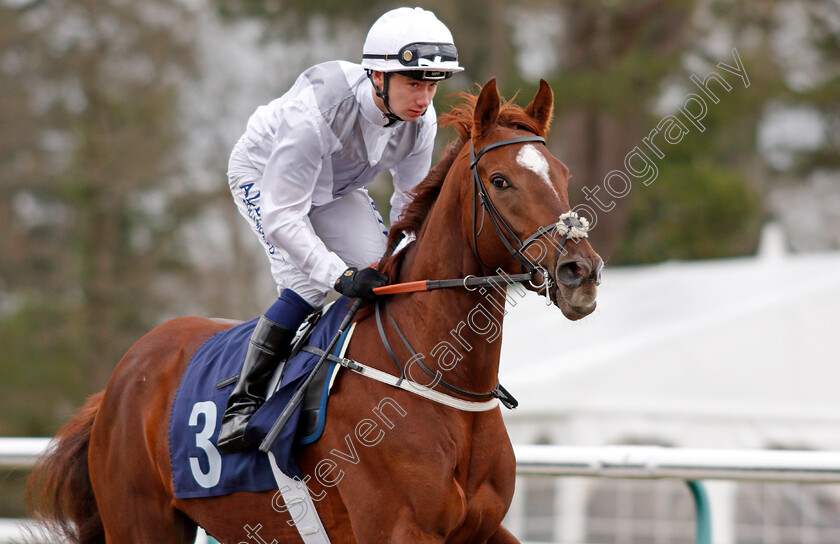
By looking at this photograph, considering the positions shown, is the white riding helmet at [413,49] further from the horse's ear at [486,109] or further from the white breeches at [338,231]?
the white breeches at [338,231]

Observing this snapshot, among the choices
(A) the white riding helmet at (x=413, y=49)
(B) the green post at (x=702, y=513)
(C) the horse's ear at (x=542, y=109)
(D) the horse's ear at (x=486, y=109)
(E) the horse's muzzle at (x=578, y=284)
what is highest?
(A) the white riding helmet at (x=413, y=49)

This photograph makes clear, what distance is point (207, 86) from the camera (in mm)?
18531

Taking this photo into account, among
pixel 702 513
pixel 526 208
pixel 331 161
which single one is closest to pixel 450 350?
pixel 526 208

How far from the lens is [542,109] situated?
10.7 ft

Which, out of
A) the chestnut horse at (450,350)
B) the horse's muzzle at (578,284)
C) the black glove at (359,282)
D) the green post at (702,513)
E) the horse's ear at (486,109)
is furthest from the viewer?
the green post at (702,513)

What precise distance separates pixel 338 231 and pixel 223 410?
0.77 m

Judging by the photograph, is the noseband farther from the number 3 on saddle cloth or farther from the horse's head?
the number 3 on saddle cloth

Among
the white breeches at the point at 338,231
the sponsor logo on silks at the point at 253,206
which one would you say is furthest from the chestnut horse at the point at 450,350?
the sponsor logo on silks at the point at 253,206

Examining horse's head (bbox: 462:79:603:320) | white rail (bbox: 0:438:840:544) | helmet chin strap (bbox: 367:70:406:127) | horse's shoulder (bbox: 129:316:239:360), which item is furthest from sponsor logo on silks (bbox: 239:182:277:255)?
white rail (bbox: 0:438:840:544)

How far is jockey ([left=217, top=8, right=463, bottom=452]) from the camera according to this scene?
334 cm

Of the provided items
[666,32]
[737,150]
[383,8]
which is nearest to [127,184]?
[383,8]

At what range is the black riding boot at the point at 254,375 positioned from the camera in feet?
11.2

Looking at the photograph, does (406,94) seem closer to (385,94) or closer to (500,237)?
(385,94)

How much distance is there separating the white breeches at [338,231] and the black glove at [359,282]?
29 centimetres
